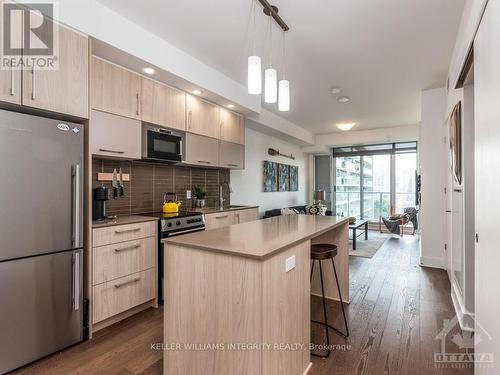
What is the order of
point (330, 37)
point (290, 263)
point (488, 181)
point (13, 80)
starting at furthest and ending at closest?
point (330, 37) → point (13, 80) → point (290, 263) → point (488, 181)

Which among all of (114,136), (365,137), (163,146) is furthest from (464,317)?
(365,137)

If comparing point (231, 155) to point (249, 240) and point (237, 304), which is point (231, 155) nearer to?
point (249, 240)

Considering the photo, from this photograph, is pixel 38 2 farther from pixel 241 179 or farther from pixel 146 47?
pixel 241 179

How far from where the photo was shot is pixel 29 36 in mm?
1849

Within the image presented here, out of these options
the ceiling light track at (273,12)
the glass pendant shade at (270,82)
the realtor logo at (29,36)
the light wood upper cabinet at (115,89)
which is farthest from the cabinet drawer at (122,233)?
the ceiling light track at (273,12)

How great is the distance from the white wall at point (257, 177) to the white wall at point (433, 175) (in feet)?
9.43

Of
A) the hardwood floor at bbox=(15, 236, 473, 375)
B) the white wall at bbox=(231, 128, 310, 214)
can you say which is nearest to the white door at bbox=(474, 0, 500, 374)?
the hardwood floor at bbox=(15, 236, 473, 375)

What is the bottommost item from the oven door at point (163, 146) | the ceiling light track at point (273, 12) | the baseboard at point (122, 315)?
the baseboard at point (122, 315)

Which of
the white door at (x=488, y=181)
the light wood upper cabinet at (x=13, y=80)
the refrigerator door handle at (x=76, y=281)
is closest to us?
A: the white door at (x=488, y=181)

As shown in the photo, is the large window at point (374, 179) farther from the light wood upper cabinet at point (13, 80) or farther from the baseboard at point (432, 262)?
the light wood upper cabinet at point (13, 80)

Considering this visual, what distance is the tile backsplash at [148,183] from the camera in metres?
2.91

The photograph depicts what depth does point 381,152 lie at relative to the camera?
7.38 meters

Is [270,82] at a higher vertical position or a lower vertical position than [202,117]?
lower

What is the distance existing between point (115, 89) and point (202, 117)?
1205mm
